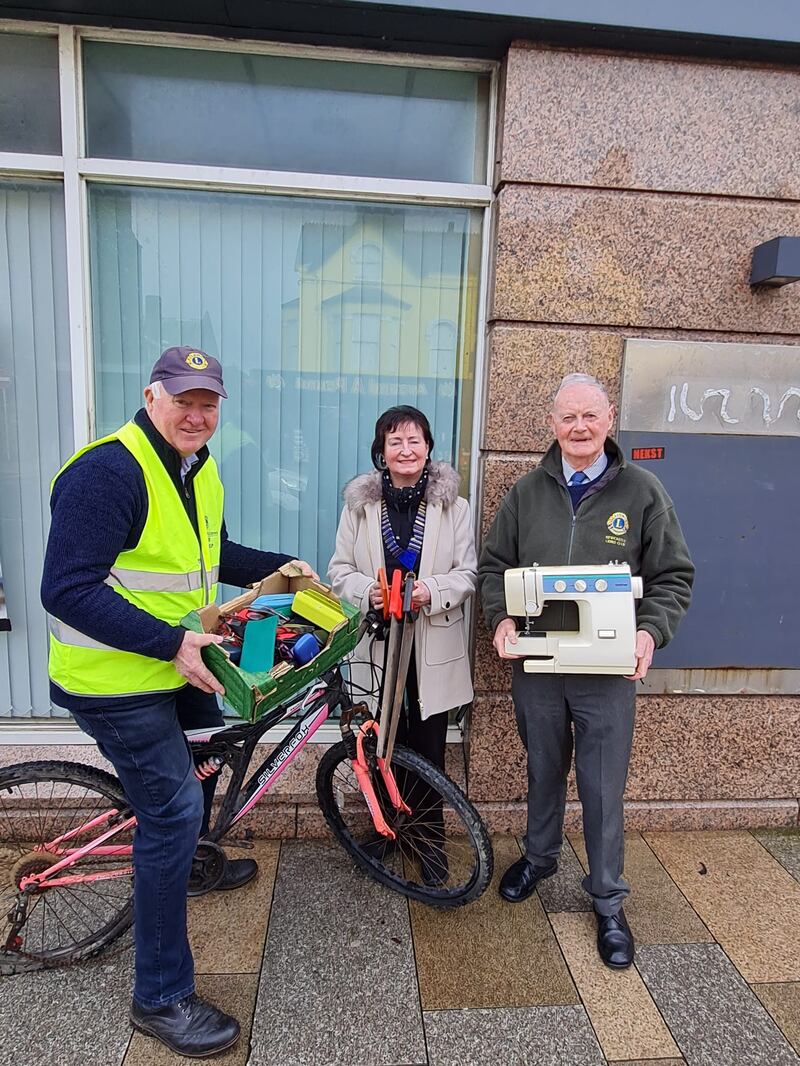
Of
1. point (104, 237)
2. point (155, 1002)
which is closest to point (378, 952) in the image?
point (155, 1002)

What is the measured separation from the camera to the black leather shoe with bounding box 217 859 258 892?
9.51 feet

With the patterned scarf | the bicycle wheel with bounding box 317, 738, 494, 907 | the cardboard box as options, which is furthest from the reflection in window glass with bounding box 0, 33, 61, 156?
the bicycle wheel with bounding box 317, 738, 494, 907

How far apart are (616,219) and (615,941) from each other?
305 cm

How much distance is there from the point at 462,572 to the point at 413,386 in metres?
1.13

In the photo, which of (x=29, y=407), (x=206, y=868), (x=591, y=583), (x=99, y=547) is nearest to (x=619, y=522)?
(x=591, y=583)

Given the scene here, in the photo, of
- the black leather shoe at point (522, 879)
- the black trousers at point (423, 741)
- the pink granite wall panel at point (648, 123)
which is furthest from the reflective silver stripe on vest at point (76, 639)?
the pink granite wall panel at point (648, 123)

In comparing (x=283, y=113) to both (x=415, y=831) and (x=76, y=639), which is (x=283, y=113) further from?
(x=415, y=831)

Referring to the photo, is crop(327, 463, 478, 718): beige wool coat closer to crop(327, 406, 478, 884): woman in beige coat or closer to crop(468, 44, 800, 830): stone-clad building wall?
crop(327, 406, 478, 884): woman in beige coat

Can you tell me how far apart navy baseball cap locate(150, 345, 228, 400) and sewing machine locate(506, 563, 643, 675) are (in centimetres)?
122

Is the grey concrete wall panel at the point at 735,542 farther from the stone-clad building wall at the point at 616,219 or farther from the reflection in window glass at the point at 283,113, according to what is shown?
the reflection in window glass at the point at 283,113

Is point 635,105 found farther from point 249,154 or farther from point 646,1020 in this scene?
point 646,1020

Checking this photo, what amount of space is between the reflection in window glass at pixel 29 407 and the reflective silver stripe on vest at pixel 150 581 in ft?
5.61

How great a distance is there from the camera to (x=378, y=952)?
8.47 feet

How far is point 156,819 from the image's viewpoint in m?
2.10
